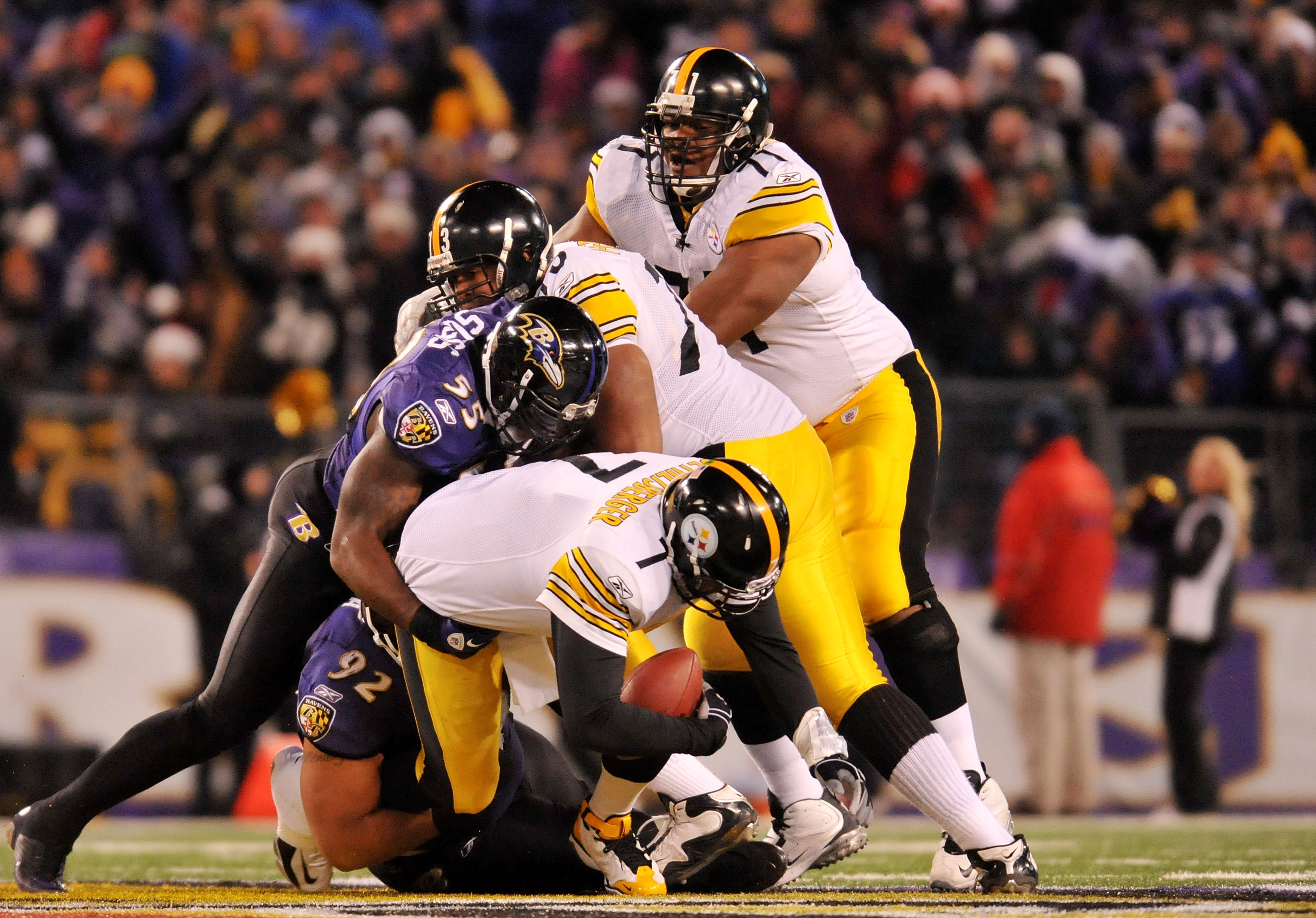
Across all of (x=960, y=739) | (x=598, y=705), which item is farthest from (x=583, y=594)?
(x=960, y=739)

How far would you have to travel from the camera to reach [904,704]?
4.39 m

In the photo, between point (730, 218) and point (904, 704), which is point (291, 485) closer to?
point (730, 218)

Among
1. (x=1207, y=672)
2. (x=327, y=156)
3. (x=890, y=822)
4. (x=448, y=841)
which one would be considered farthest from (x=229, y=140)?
(x=448, y=841)

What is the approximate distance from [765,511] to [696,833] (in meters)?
0.84

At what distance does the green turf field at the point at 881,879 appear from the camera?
12.6 feet

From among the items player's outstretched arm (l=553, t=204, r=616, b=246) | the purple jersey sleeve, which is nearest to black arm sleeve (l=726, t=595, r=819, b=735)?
the purple jersey sleeve

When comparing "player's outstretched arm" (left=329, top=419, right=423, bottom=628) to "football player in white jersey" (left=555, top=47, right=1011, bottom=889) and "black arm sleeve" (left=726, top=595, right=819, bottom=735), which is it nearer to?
"black arm sleeve" (left=726, top=595, right=819, bottom=735)

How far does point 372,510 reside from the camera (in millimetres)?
4301

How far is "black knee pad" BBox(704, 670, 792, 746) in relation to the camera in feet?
15.6

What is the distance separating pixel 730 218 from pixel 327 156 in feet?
20.3

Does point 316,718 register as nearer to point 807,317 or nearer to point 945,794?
point 945,794

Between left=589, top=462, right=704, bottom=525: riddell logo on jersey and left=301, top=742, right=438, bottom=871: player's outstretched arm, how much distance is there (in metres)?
1.01

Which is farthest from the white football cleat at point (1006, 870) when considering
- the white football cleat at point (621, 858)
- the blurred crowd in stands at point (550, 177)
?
the blurred crowd in stands at point (550, 177)

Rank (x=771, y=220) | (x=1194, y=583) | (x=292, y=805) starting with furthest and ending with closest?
(x=1194, y=583)
(x=771, y=220)
(x=292, y=805)
